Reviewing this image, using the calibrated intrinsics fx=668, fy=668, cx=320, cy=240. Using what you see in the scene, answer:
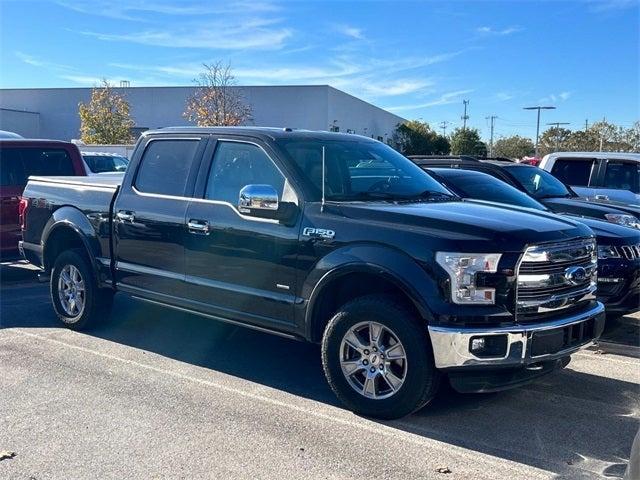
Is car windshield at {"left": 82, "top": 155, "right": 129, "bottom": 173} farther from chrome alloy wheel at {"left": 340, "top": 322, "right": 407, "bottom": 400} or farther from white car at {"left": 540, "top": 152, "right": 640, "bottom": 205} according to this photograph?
chrome alloy wheel at {"left": 340, "top": 322, "right": 407, "bottom": 400}

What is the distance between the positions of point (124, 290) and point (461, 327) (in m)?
3.46

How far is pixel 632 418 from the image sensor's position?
469 cm

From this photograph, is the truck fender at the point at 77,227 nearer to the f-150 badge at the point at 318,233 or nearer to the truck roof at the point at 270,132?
the truck roof at the point at 270,132

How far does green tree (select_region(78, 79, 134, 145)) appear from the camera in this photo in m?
42.1

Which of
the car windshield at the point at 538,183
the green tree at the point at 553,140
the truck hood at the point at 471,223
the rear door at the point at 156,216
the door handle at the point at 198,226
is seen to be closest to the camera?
the truck hood at the point at 471,223

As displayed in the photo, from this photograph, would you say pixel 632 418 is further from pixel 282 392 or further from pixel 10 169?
pixel 10 169

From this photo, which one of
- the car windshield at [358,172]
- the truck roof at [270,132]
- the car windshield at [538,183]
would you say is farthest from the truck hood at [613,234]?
the truck roof at [270,132]

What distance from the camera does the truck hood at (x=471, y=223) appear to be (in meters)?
4.22

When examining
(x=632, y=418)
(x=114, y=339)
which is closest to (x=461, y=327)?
(x=632, y=418)

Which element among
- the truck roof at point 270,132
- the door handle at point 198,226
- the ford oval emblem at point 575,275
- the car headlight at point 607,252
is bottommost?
the car headlight at point 607,252

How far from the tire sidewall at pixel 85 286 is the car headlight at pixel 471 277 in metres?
3.93

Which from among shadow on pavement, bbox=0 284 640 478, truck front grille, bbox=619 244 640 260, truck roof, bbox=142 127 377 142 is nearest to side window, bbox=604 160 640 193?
truck front grille, bbox=619 244 640 260

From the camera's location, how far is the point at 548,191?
938cm

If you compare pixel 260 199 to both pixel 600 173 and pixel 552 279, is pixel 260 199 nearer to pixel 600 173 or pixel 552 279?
pixel 552 279
